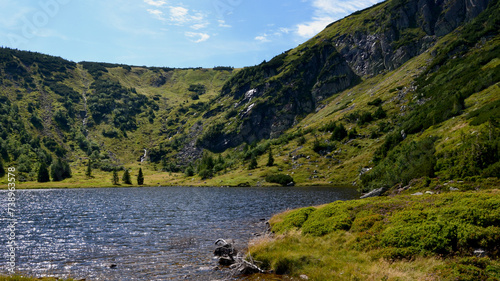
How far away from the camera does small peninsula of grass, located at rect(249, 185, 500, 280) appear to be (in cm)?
1741

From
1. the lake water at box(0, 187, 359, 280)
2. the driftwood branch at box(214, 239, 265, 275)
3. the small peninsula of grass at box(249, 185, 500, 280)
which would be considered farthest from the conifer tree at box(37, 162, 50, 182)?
the small peninsula of grass at box(249, 185, 500, 280)

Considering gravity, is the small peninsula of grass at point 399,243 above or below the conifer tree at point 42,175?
above

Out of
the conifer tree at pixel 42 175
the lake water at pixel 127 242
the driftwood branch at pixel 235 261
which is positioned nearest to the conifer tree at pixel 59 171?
the conifer tree at pixel 42 175

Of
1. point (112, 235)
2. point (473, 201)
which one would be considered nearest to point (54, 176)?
point (112, 235)

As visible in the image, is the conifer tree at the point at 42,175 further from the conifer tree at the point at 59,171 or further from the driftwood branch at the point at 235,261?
the driftwood branch at the point at 235,261

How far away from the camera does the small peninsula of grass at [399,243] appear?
57.1 feet

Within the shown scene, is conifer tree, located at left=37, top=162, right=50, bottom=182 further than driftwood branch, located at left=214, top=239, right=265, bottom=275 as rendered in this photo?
Yes

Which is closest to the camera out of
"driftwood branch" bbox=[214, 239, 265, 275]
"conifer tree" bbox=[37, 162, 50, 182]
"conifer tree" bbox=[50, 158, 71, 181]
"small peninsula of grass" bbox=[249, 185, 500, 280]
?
"small peninsula of grass" bbox=[249, 185, 500, 280]

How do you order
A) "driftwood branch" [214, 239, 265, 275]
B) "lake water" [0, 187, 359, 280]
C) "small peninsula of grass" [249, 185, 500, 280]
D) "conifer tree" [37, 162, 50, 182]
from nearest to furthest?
"small peninsula of grass" [249, 185, 500, 280] < "driftwood branch" [214, 239, 265, 275] < "lake water" [0, 187, 359, 280] < "conifer tree" [37, 162, 50, 182]

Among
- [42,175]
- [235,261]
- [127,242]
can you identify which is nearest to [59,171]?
[42,175]

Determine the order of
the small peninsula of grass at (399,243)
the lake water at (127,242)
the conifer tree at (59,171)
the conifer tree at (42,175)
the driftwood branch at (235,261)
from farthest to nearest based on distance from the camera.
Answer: the conifer tree at (59,171) → the conifer tree at (42,175) → the lake water at (127,242) → the driftwood branch at (235,261) → the small peninsula of grass at (399,243)

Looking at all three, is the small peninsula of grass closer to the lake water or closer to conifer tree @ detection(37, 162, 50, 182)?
the lake water

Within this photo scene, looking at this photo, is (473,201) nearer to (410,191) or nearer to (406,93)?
(410,191)

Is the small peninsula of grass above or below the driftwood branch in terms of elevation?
above
